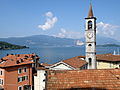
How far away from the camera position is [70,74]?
792 centimetres

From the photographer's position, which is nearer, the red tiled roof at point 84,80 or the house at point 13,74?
the red tiled roof at point 84,80

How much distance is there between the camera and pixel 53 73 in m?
7.88

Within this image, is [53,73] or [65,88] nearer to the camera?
[65,88]

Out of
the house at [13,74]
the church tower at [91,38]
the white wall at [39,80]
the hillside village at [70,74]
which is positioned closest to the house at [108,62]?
the hillside village at [70,74]

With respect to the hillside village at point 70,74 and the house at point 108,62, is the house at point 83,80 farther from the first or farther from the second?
the house at point 108,62

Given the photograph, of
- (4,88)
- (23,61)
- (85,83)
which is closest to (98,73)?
(85,83)

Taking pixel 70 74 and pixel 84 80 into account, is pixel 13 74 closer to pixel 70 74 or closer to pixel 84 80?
pixel 70 74

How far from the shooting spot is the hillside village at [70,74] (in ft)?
23.4

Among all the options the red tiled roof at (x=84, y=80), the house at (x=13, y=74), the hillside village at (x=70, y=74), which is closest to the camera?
the red tiled roof at (x=84, y=80)

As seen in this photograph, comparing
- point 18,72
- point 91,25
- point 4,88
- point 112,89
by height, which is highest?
point 91,25

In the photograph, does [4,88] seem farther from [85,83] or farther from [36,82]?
[85,83]

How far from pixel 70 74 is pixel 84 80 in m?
0.80

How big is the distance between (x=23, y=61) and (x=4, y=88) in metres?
7.56

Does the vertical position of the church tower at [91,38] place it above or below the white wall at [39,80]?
above
